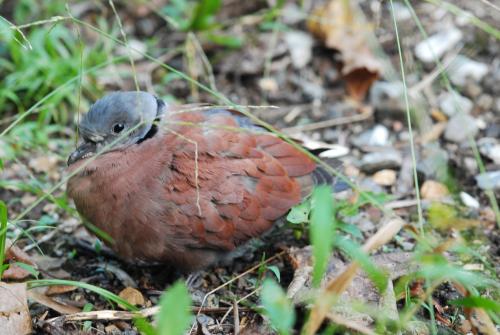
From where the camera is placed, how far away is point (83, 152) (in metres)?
3.29

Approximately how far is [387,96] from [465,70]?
1.89 feet

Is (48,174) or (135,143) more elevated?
(135,143)

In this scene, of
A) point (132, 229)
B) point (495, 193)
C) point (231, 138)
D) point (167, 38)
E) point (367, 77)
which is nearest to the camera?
point (132, 229)

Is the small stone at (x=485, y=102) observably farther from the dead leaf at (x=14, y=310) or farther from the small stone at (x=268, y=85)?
the dead leaf at (x=14, y=310)

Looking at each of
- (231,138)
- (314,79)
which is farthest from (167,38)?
(231,138)

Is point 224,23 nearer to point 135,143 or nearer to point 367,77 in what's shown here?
point 367,77

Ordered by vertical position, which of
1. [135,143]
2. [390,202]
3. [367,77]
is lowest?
[390,202]

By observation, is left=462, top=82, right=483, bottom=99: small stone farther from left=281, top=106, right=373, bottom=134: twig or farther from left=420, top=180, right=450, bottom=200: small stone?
left=420, top=180, right=450, bottom=200: small stone

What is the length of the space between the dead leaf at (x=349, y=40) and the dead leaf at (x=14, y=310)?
2.77 meters

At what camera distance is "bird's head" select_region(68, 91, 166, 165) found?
10.6 feet

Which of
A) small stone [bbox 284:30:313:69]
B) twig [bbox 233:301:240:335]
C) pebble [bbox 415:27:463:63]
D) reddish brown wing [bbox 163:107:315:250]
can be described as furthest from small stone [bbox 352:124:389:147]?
twig [bbox 233:301:240:335]

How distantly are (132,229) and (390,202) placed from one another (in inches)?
59.2

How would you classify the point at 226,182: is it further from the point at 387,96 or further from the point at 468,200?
the point at 387,96

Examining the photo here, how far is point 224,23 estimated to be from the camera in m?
5.05
